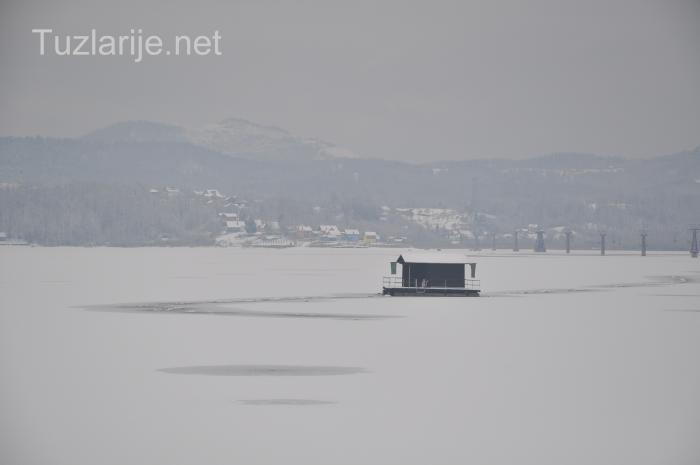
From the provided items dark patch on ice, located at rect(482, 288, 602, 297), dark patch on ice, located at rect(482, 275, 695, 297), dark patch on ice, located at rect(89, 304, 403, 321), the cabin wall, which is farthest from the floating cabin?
dark patch on ice, located at rect(89, 304, 403, 321)

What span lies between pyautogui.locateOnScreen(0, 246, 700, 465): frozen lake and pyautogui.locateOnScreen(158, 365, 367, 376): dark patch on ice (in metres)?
0.07

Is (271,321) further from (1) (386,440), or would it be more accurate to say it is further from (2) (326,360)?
(1) (386,440)

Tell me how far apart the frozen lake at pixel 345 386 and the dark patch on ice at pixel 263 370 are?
0.07 meters

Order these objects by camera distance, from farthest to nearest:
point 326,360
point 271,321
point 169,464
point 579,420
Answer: point 271,321, point 326,360, point 579,420, point 169,464

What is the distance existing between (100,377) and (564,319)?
105 feet

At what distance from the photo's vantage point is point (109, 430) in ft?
94.5

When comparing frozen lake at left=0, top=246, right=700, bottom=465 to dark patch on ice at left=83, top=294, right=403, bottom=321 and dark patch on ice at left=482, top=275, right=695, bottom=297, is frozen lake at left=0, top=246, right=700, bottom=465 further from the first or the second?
dark patch on ice at left=482, top=275, right=695, bottom=297

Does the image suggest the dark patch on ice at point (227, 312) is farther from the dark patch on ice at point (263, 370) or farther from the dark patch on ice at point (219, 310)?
the dark patch on ice at point (263, 370)

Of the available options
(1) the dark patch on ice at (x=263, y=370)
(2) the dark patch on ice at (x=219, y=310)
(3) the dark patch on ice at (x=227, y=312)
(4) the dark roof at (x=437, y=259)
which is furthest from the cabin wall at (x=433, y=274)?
(1) the dark patch on ice at (x=263, y=370)

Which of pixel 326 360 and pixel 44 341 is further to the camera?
pixel 44 341

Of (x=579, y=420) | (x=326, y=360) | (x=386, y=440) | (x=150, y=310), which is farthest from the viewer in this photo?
(x=150, y=310)

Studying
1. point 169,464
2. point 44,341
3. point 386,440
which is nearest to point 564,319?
point 44,341

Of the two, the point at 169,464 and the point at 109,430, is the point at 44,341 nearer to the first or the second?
the point at 109,430

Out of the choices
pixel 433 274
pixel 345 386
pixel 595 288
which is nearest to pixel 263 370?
pixel 345 386
